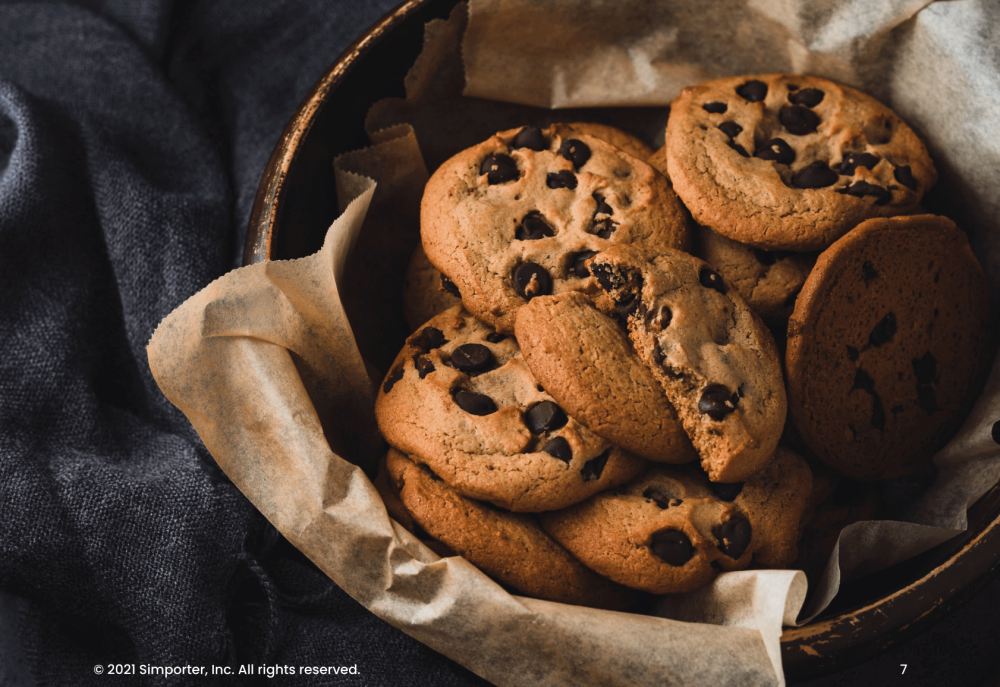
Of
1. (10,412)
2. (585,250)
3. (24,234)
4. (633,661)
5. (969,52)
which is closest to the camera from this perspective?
(633,661)

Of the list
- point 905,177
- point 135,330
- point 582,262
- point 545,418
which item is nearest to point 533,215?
point 582,262

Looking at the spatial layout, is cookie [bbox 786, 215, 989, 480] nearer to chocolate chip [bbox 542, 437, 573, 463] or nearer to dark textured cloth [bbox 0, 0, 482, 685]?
chocolate chip [bbox 542, 437, 573, 463]

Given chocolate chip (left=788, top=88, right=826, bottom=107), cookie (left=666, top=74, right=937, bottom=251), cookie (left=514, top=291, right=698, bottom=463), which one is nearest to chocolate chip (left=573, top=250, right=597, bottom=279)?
cookie (left=514, top=291, right=698, bottom=463)

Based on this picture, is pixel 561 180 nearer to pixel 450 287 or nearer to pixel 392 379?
pixel 450 287

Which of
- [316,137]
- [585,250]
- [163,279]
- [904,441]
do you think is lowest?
[904,441]

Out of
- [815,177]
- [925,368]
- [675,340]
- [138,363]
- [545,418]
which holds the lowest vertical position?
[138,363]

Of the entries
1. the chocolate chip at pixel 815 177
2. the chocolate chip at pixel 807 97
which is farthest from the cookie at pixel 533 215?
the chocolate chip at pixel 807 97

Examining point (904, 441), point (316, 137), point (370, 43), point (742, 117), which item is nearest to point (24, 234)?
point (316, 137)

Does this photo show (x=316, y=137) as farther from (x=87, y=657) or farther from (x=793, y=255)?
(x=87, y=657)
